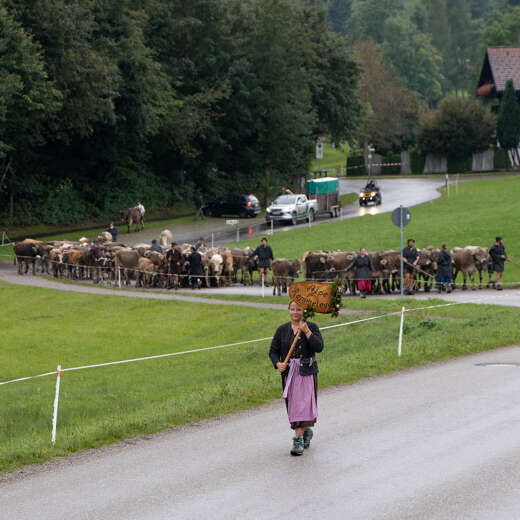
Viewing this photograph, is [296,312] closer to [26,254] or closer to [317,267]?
[317,267]

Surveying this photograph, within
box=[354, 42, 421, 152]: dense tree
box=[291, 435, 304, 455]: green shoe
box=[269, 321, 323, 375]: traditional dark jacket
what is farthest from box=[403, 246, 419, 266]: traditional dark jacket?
box=[354, 42, 421, 152]: dense tree

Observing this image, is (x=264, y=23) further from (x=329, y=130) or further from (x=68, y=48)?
(x=68, y=48)

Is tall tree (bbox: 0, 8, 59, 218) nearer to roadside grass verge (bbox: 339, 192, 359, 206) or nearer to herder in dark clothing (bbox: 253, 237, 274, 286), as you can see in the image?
herder in dark clothing (bbox: 253, 237, 274, 286)

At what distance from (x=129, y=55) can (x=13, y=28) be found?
11.0m

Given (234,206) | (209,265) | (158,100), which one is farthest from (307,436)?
(234,206)

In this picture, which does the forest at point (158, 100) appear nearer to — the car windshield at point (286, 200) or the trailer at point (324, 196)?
the trailer at point (324, 196)

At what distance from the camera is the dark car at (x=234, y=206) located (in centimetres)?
6469

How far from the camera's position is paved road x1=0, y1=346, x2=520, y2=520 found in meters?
9.48

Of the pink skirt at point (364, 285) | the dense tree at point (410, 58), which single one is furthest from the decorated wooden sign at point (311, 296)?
A: the dense tree at point (410, 58)

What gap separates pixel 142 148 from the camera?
66.9m

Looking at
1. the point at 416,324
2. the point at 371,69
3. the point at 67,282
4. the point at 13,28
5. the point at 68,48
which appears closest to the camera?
the point at 416,324

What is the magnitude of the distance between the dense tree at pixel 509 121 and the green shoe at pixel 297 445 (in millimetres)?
83900

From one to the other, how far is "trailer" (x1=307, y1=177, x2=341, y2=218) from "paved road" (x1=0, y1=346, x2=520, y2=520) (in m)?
49.5

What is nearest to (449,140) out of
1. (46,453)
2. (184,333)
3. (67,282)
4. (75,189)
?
(75,189)
